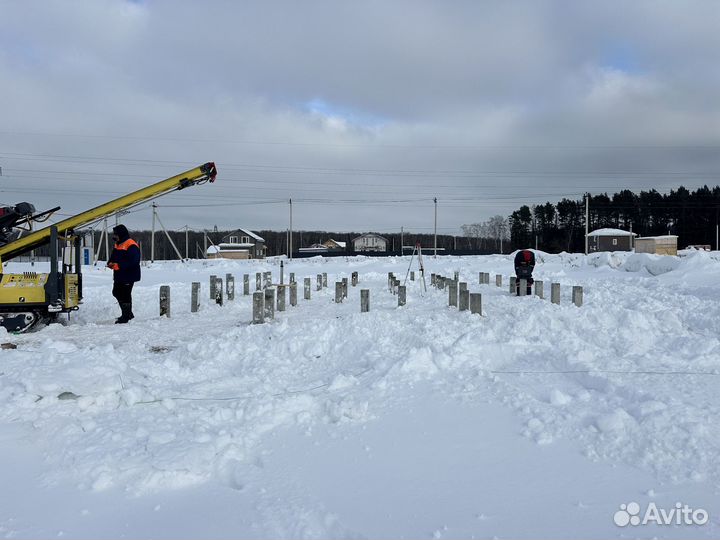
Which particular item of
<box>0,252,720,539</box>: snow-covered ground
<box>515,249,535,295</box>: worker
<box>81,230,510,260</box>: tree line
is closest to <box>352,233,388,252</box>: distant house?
<box>81,230,510,260</box>: tree line

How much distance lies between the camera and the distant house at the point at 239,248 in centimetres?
6675

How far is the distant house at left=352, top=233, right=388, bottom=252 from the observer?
97375 millimetres

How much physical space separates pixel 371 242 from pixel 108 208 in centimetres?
8640

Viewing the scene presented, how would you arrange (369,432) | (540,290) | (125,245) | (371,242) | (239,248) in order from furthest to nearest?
(371,242) → (239,248) → (540,290) → (125,245) → (369,432)

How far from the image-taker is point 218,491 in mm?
3854

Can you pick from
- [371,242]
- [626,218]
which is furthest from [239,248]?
[626,218]

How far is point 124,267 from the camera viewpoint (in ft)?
38.1

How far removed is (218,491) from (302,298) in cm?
1280

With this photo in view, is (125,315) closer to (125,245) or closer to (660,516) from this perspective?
(125,245)

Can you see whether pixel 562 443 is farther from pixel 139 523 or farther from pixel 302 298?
pixel 302 298

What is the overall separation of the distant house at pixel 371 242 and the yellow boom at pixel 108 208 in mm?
84638

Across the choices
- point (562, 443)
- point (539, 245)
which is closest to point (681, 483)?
point (562, 443)

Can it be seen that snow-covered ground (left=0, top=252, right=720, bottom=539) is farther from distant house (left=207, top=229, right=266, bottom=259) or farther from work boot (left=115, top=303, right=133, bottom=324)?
distant house (left=207, top=229, right=266, bottom=259)

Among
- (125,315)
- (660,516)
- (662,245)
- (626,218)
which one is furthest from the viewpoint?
(626,218)
